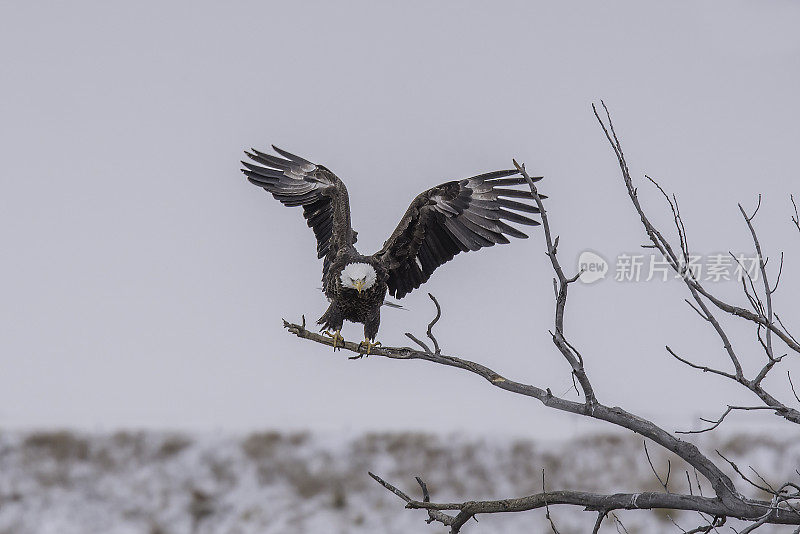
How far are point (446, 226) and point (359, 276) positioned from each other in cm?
85

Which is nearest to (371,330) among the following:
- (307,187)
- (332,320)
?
(332,320)

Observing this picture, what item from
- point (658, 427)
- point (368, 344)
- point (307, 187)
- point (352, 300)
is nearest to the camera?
point (658, 427)

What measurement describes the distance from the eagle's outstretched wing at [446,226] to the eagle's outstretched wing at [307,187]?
46cm

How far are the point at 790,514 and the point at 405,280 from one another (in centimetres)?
340

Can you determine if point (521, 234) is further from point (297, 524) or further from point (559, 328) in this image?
point (297, 524)

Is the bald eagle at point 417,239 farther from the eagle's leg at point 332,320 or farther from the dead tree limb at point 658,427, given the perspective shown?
the dead tree limb at point 658,427

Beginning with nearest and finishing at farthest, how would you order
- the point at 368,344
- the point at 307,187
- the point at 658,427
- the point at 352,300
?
1. the point at 658,427
2. the point at 368,344
3. the point at 352,300
4. the point at 307,187

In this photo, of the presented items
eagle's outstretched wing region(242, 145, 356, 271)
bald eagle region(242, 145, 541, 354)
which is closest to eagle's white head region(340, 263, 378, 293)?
bald eagle region(242, 145, 541, 354)

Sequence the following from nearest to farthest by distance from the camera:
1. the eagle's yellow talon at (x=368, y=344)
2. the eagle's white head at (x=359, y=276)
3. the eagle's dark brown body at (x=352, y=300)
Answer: the eagle's yellow talon at (x=368, y=344), the eagle's white head at (x=359, y=276), the eagle's dark brown body at (x=352, y=300)

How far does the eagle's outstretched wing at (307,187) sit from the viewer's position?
23.5ft

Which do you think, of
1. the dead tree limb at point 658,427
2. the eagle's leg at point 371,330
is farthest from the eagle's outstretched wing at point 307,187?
the dead tree limb at point 658,427

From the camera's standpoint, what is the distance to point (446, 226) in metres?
6.77

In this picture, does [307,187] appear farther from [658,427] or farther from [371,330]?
[658,427]

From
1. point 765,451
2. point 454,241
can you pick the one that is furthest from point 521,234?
point 765,451
